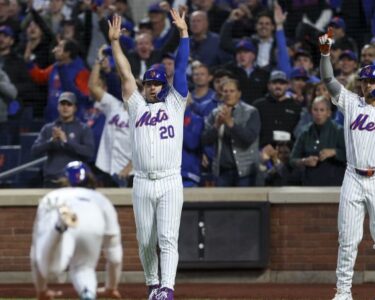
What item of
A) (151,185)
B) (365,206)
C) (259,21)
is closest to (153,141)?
(151,185)

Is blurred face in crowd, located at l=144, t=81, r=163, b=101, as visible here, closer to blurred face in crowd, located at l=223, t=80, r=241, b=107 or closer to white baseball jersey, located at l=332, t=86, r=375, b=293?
white baseball jersey, located at l=332, t=86, r=375, b=293

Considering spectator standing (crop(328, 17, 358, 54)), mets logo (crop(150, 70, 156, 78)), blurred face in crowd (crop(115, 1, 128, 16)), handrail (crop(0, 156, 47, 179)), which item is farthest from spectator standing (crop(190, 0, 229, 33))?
mets logo (crop(150, 70, 156, 78))

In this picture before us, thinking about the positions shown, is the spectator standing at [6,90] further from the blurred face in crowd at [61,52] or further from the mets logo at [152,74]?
the mets logo at [152,74]

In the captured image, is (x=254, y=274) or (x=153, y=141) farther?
(x=254, y=274)

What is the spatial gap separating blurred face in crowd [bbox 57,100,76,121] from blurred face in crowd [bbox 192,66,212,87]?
1.46 meters

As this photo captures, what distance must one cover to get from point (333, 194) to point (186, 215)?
1.57 metres

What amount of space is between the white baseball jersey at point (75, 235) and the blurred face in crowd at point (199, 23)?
6874mm

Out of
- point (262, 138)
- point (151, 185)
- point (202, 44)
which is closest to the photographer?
point (151, 185)

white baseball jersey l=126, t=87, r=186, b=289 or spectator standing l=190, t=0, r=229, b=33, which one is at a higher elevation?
spectator standing l=190, t=0, r=229, b=33

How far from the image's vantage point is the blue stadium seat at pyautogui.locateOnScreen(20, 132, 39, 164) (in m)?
14.4

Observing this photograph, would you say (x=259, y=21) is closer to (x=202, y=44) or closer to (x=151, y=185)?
(x=202, y=44)

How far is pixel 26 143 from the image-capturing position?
1445 cm

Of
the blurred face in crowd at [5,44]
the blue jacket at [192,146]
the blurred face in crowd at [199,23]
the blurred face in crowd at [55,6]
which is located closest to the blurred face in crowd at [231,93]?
the blue jacket at [192,146]

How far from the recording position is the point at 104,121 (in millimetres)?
13805
